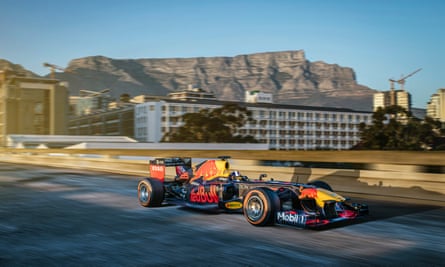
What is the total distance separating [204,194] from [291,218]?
2819 millimetres

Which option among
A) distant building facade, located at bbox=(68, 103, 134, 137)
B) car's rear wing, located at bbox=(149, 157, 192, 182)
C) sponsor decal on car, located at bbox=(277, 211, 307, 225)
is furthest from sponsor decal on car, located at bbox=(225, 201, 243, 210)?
distant building facade, located at bbox=(68, 103, 134, 137)

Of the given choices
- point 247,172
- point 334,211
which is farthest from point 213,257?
point 247,172

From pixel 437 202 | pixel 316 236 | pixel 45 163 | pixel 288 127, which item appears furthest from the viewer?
pixel 288 127

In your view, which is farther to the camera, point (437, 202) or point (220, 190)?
point (437, 202)

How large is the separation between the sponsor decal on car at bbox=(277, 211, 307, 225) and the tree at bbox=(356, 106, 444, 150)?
4561 cm

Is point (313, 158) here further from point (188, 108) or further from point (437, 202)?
point (188, 108)

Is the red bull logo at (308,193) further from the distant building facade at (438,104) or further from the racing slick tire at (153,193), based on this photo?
the distant building facade at (438,104)

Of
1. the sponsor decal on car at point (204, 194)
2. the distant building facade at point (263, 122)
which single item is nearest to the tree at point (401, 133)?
the sponsor decal on car at point (204, 194)

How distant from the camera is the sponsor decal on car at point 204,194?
393 inches

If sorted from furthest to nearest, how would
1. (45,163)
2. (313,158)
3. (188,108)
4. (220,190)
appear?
(188,108), (45,163), (313,158), (220,190)

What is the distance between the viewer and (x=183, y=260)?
20.5ft

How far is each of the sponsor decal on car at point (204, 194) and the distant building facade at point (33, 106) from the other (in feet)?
582

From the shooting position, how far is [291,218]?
8.02m

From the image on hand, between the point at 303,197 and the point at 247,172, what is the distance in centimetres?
988
